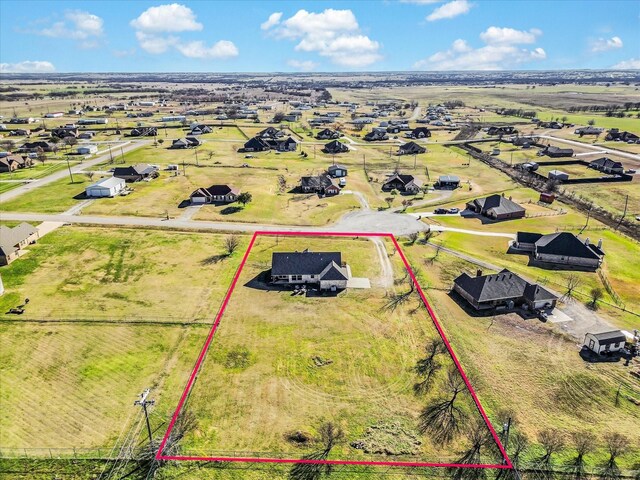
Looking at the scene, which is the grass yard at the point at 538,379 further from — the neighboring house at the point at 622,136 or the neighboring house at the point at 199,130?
the neighboring house at the point at 622,136

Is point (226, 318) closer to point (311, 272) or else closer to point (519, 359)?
point (311, 272)

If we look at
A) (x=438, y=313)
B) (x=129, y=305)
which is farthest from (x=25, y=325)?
(x=438, y=313)

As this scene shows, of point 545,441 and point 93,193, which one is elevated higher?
point 93,193

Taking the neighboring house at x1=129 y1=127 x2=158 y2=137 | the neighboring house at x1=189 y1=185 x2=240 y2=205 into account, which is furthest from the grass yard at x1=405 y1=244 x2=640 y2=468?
the neighboring house at x1=129 y1=127 x2=158 y2=137

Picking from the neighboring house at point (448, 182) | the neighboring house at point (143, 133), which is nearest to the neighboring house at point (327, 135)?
the neighboring house at point (143, 133)

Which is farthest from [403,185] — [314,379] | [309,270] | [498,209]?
[314,379]

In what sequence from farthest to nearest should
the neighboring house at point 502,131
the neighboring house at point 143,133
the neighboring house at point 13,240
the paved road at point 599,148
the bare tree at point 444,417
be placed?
the neighboring house at point 502,131 < the neighboring house at point 143,133 < the paved road at point 599,148 < the neighboring house at point 13,240 < the bare tree at point 444,417
